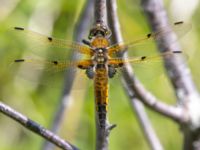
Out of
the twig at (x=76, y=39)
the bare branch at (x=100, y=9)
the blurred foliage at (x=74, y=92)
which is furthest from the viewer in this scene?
the blurred foliage at (x=74, y=92)

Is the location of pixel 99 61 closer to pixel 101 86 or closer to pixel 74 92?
pixel 101 86

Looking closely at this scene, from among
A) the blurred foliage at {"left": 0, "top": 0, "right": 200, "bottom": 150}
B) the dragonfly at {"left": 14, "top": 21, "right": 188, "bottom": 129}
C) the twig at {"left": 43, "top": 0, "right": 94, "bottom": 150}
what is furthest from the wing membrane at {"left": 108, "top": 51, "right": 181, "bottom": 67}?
the blurred foliage at {"left": 0, "top": 0, "right": 200, "bottom": 150}

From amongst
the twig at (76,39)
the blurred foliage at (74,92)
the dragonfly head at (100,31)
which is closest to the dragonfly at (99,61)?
the dragonfly head at (100,31)

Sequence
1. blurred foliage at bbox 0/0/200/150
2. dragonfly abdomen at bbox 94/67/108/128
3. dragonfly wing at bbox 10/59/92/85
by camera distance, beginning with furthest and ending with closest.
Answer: blurred foliage at bbox 0/0/200/150 → dragonfly wing at bbox 10/59/92/85 → dragonfly abdomen at bbox 94/67/108/128

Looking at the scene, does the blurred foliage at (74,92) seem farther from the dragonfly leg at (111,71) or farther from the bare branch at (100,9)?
the bare branch at (100,9)

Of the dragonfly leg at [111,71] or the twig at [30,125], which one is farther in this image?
the dragonfly leg at [111,71]

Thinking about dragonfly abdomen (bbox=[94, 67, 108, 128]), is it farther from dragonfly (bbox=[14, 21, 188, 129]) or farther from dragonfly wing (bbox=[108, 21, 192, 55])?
dragonfly wing (bbox=[108, 21, 192, 55])
